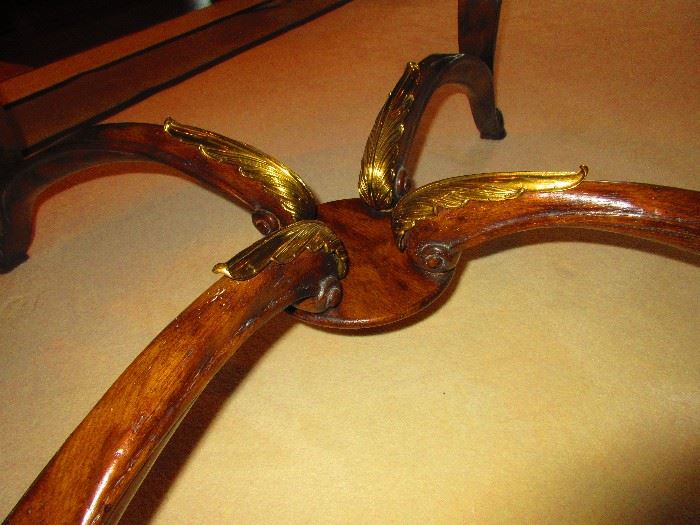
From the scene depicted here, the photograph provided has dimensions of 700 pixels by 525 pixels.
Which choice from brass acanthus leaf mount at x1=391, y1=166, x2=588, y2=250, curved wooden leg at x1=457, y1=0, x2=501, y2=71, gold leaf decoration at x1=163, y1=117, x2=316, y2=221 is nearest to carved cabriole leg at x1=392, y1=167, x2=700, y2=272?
brass acanthus leaf mount at x1=391, y1=166, x2=588, y2=250

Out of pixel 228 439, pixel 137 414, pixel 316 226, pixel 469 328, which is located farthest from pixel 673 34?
pixel 137 414

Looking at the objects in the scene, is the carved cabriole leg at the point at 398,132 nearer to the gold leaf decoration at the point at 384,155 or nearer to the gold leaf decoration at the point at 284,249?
the gold leaf decoration at the point at 384,155

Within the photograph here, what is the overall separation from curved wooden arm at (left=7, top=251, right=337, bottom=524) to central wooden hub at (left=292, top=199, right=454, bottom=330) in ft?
0.27

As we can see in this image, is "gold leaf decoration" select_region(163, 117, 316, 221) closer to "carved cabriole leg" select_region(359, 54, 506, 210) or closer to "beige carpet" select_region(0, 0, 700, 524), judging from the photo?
"carved cabriole leg" select_region(359, 54, 506, 210)

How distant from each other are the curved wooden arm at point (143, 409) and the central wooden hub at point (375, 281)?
8 cm

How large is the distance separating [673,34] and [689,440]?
1.10 metres

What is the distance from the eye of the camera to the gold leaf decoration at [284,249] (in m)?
0.46

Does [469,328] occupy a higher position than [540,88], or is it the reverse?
[540,88]

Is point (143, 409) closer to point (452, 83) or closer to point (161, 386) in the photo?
point (161, 386)

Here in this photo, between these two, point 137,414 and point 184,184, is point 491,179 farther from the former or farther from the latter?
point 184,184

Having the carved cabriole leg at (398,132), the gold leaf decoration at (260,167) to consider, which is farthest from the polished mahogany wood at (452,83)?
the gold leaf decoration at (260,167)

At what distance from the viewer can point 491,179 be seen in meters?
0.54

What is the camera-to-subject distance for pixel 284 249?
1.67 ft

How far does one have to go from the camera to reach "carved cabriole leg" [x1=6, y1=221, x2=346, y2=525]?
0.34 meters
